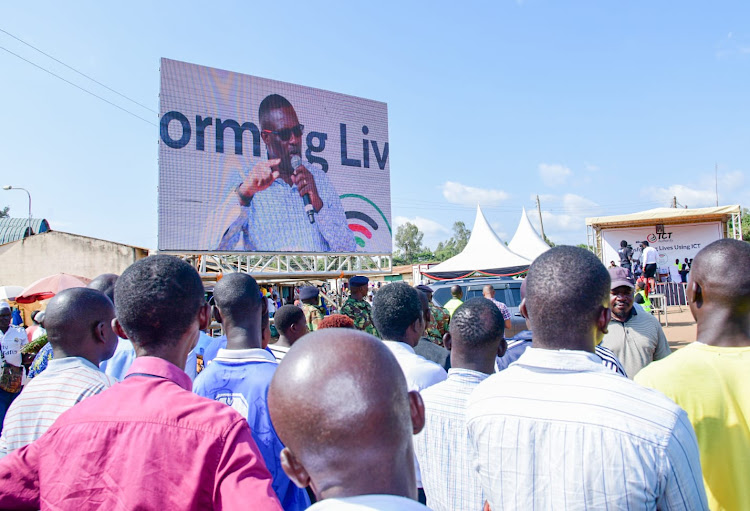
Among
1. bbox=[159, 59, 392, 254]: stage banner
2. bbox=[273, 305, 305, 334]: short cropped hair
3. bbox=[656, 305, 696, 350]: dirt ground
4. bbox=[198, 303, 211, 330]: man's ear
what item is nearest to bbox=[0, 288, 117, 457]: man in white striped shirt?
bbox=[198, 303, 211, 330]: man's ear

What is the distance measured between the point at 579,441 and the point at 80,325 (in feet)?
7.03

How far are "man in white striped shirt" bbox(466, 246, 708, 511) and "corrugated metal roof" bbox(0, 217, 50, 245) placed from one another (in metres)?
28.8

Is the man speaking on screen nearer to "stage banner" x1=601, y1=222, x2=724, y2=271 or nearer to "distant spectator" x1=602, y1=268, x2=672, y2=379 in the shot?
"distant spectator" x1=602, y1=268, x2=672, y2=379

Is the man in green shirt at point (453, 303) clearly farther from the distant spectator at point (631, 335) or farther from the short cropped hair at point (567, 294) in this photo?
the short cropped hair at point (567, 294)

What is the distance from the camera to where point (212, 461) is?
1.28 metres

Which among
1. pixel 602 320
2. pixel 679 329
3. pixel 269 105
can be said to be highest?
pixel 269 105

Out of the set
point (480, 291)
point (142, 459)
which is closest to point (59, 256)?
point (480, 291)

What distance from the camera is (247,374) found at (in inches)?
87.3

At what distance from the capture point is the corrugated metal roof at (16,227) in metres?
24.9

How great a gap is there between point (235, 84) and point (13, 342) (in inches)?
403

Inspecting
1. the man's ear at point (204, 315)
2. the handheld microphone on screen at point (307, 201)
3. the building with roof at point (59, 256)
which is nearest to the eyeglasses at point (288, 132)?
the handheld microphone on screen at point (307, 201)

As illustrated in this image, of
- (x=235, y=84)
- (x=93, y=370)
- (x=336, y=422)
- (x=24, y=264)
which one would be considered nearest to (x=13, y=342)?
(x=93, y=370)

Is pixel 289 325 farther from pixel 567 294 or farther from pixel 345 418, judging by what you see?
pixel 345 418

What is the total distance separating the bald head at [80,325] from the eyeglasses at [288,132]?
12.5 metres
